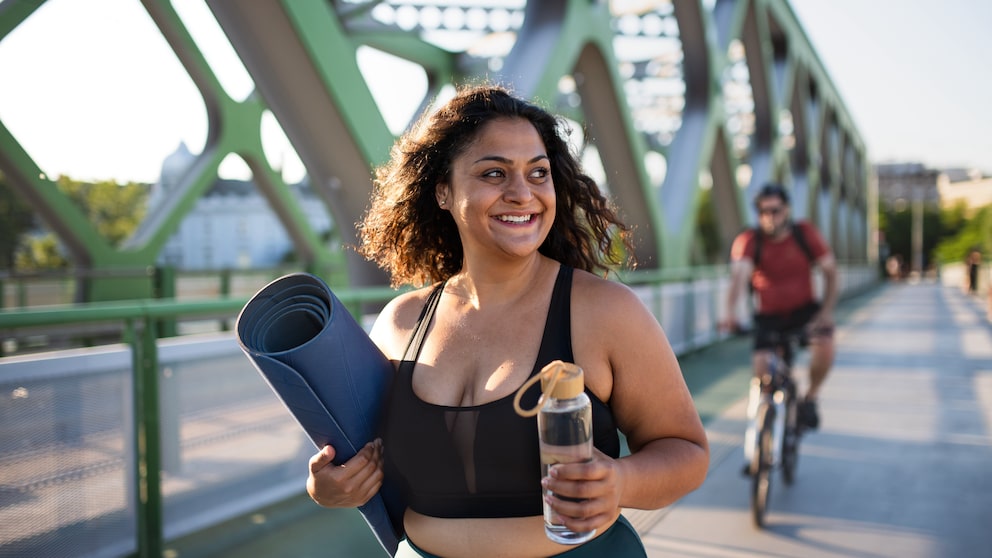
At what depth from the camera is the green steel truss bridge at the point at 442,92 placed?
5840mm

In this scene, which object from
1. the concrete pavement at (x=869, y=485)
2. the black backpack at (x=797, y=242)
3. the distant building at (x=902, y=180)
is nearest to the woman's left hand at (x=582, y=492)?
the concrete pavement at (x=869, y=485)

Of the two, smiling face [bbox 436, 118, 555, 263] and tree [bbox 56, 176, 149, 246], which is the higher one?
tree [bbox 56, 176, 149, 246]

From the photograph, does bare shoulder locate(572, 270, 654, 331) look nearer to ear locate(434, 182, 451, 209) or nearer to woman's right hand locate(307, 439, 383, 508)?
ear locate(434, 182, 451, 209)

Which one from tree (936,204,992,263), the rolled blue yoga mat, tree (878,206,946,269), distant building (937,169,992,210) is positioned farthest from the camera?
tree (878,206,946,269)

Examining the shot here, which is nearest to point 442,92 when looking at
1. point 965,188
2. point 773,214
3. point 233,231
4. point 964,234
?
point 773,214

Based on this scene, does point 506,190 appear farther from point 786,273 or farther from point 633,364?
point 786,273

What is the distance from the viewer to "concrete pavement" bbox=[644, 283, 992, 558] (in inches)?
157

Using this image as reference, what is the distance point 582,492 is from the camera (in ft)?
4.16

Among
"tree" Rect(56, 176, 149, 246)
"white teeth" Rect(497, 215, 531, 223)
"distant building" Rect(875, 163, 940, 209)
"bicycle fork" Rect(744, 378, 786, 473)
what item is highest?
"distant building" Rect(875, 163, 940, 209)

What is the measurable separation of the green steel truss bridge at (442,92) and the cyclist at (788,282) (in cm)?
101

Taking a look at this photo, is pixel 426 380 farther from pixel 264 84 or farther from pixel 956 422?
pixel 956 422

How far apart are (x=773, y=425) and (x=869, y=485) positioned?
0.92 meters

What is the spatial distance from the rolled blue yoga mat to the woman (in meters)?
0.05

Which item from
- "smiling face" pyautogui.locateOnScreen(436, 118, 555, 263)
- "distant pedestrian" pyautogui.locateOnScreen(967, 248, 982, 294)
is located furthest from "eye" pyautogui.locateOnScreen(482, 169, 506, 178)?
"distant pedestrian" pyautogui.locateOnScreen(967, 248, 982, 294)
